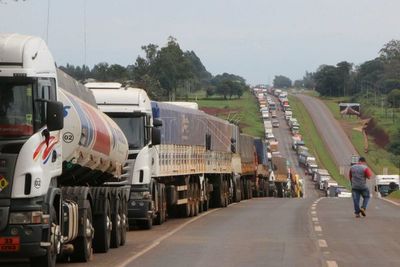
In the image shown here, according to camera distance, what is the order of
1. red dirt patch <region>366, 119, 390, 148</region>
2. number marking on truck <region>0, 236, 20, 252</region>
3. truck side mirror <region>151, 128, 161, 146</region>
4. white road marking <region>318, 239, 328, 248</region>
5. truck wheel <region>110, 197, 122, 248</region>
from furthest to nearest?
red dirt patch <region>366, 119, 390, 148</region> → truck side mirror <region>151, 128, 161, 146</region> → white road marking <region>318, 239, 328, 248</region> → truck wheel <region>110, 197, 122, 248</region> → number marking on truck <region>0, 236, 20, 252</region>

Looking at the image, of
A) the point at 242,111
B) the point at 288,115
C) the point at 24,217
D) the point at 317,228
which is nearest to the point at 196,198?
the point at 317,228

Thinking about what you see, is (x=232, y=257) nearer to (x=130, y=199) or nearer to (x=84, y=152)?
(x=84, y=152)

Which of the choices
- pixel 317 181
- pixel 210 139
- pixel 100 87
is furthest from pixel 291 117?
pixel 100 87

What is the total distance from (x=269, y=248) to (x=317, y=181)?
285ft

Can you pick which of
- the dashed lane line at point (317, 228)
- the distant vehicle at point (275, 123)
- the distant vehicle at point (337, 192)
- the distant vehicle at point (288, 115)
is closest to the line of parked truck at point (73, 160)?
the dashed lane line at point (317, 228)

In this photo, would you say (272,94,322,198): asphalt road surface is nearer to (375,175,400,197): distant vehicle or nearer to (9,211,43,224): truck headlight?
(375,175,400,197): distant vehicle

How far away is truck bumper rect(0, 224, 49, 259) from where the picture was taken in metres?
12.1

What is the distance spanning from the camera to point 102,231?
55.8 ft

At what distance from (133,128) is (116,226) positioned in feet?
16.3

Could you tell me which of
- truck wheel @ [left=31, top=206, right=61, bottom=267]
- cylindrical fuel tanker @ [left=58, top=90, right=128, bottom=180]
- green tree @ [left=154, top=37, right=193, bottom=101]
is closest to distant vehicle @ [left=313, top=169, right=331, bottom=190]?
green tree @ [left=154, top=37, right=193, bottom=101]

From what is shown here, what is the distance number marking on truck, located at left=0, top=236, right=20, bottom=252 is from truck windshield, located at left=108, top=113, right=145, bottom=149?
1063 cm

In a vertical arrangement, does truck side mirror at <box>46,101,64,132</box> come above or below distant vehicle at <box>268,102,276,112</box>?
below

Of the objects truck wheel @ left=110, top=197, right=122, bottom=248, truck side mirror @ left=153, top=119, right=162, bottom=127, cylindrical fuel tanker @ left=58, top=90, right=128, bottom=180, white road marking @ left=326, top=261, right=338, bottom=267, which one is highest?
truck side mirror @ left=153, top=119, right=162, bottom=127

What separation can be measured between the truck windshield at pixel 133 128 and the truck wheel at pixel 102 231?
539cm
